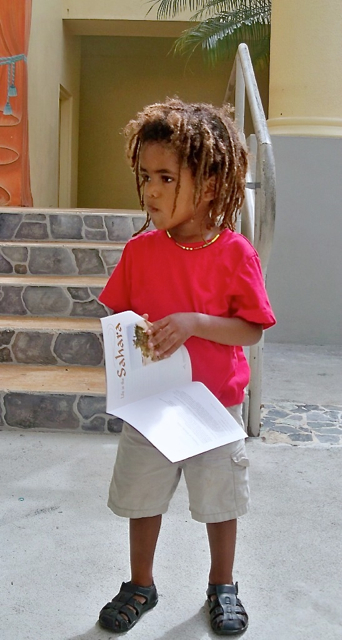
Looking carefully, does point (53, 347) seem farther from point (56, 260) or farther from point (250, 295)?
point (250, 295)

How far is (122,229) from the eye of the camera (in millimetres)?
3879

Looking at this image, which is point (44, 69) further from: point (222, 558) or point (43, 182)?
point (222, 558)

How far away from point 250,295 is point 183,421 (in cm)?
26

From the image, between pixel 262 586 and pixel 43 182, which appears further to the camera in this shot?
pixel 43 182

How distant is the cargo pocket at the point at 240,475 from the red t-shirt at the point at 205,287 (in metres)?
0.10

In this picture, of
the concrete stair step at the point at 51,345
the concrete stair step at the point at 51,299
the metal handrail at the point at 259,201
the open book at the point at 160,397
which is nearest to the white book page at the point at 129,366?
the open book at the point at 160,397

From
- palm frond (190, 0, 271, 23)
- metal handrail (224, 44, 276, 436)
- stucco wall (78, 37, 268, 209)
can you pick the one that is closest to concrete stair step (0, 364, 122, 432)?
metal handrail (224, 44, 276, 436)

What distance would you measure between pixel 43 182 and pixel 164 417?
509cm

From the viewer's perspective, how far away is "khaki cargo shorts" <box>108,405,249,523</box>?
138cm

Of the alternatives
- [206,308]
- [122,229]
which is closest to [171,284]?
[206,308]

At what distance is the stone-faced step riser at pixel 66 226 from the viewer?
386 centimetres

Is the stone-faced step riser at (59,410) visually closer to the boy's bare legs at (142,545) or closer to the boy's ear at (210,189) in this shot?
the boy's bare legs at (142,545)

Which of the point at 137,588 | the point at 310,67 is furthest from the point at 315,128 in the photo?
the point at 137,588

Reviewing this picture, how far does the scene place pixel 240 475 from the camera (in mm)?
1402
